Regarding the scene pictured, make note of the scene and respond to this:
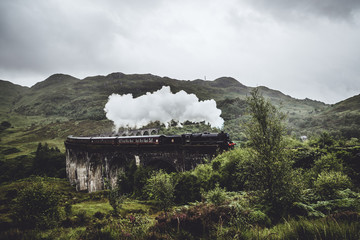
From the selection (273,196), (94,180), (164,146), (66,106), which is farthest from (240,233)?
(66,106)

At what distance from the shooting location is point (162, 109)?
183 feet

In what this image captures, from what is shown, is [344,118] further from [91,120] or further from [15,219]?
[91,120]

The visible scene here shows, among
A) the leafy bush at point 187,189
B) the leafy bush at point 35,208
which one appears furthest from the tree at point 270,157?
the leafy bush at point 35,208

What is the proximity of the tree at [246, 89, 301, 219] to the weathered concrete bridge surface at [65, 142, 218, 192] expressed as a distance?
8.83m

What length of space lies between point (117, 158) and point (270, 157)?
2228 centimetres

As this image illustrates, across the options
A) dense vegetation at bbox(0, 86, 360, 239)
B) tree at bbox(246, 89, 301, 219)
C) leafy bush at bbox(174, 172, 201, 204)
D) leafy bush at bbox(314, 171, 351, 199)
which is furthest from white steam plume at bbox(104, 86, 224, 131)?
tree at bbox(246, 89, 301, 219)

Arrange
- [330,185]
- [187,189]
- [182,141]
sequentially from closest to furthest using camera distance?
1. [330,185]
2. [187,189]
3. [182,141]

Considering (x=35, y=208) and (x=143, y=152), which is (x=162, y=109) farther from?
(x=35, y=208)

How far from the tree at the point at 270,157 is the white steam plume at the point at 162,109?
33.0m

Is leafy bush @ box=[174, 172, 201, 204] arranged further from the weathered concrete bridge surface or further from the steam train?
the steam train

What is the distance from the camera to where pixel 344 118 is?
65562 mm

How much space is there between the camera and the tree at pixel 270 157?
7.34 meters

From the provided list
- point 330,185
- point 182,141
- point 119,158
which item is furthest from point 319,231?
point 119,158

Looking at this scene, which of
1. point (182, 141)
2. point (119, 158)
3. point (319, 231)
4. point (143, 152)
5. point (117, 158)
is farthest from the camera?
point (117, 158)
